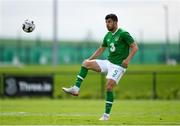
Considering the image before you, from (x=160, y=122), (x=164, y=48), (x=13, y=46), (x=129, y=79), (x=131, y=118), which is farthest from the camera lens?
(x=13, y=46)

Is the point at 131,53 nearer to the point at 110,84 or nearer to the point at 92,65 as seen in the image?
the point at 110,84

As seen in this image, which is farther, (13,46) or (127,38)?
(13,46)

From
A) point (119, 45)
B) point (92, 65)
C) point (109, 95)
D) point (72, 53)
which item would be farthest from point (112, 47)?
point (72, 53)

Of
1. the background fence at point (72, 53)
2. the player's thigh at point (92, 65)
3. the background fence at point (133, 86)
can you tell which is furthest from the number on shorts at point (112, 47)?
the background fence at point (72, 53)

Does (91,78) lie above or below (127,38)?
below

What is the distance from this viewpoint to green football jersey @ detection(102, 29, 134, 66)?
17.2 m

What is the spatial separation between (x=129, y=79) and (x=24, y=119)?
25859 mm

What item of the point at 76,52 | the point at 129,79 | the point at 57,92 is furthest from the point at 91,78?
the point at 76,52

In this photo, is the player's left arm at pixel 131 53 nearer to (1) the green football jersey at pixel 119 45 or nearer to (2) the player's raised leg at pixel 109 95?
(1) the green football jersey at pixel 119 45

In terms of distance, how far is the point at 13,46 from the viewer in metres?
69.7

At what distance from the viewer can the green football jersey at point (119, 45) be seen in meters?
17.2

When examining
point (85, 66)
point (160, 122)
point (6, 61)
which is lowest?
point (6, 61)

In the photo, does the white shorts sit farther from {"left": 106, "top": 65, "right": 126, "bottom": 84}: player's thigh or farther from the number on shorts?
the number on shorts

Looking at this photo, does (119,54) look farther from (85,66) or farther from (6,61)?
(6,61)
